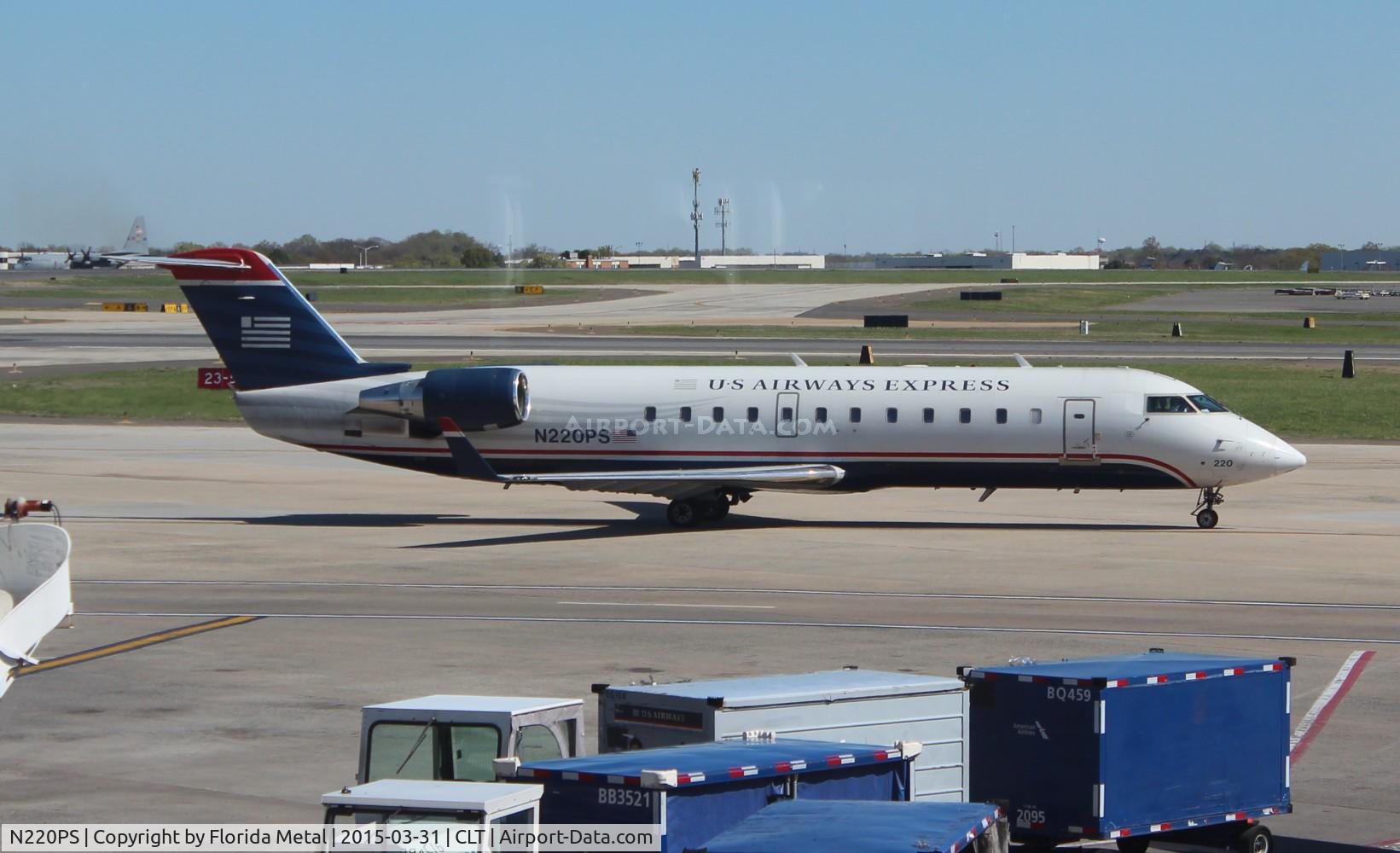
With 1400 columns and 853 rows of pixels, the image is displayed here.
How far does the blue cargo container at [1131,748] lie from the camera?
39.2 feet

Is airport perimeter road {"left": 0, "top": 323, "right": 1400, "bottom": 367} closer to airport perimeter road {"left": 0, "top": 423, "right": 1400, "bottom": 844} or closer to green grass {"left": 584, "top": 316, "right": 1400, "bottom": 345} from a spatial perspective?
green grass {"left": 584, "top": 316, "right": 1400, "bottom": 345}

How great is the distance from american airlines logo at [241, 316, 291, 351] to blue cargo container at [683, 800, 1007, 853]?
2480 centimetres

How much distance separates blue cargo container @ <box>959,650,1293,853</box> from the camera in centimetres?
1194

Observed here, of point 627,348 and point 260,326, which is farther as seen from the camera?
point 627,348

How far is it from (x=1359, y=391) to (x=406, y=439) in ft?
117

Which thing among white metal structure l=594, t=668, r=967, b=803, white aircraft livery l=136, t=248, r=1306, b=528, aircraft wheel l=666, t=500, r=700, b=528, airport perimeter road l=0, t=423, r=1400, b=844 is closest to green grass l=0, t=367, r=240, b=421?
airport perimeter road l=0, t=423, r=1400, b=844

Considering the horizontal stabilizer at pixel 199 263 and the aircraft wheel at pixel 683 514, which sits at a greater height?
the horizontal stabilizer at pixel 199 263

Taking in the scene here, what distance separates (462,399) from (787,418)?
6187 mm

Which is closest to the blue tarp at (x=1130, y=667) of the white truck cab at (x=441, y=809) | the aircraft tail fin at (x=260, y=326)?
the white truck cab at (x=441, y=809)

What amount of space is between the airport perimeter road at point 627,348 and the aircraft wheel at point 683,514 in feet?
118

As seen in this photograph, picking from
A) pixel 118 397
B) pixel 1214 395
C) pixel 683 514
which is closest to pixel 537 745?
pixel 683 514

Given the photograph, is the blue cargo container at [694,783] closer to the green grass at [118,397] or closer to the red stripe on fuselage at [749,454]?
the red stripe on fuselage at [749,454]

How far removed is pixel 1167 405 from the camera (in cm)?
3012

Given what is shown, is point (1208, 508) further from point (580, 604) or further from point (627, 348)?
point (627, 348)
